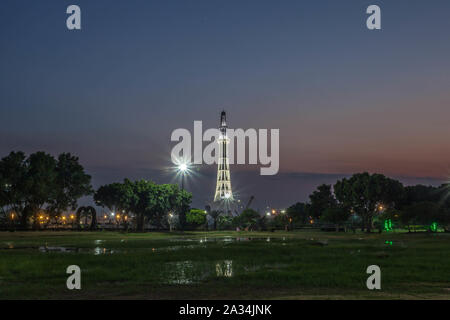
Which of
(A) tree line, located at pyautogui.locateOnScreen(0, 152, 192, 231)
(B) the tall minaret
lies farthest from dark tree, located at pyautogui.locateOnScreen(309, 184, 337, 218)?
(B) the tall minaret

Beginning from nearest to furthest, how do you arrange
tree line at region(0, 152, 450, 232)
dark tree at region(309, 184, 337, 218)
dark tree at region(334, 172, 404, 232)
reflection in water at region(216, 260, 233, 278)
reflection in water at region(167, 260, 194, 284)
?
reflection in water at region(167, 260, 194, 284) < reflection in water at region(216, 260, 233, 278) < tree line at region(0, 152, 450, 232) < dark tree at region(334, 172, 404, 232) < dark tree at region(309, 184, 337, 218)

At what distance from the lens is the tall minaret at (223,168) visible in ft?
576

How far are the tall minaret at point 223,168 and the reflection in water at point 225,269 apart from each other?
15169 centimetres

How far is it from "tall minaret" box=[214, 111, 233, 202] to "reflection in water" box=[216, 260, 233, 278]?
151691 mm

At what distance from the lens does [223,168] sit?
179375 millimetres

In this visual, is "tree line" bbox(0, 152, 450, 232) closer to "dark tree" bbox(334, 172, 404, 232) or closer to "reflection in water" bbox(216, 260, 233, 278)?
"dark tree" bbox(334, 172, 404, 232)

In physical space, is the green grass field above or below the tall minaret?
below

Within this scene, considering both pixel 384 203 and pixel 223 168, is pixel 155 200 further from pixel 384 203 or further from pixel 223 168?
pixel 223 168

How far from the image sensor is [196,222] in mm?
98875

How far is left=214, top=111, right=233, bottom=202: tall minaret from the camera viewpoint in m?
176

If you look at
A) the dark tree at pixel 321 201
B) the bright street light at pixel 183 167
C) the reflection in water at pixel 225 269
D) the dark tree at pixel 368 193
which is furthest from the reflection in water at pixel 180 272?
the dark tree at pixel 321 201

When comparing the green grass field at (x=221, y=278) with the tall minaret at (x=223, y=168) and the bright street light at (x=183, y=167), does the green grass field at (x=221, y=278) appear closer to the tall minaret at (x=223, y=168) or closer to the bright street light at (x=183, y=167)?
the bright street light at (x=183, y=167)
